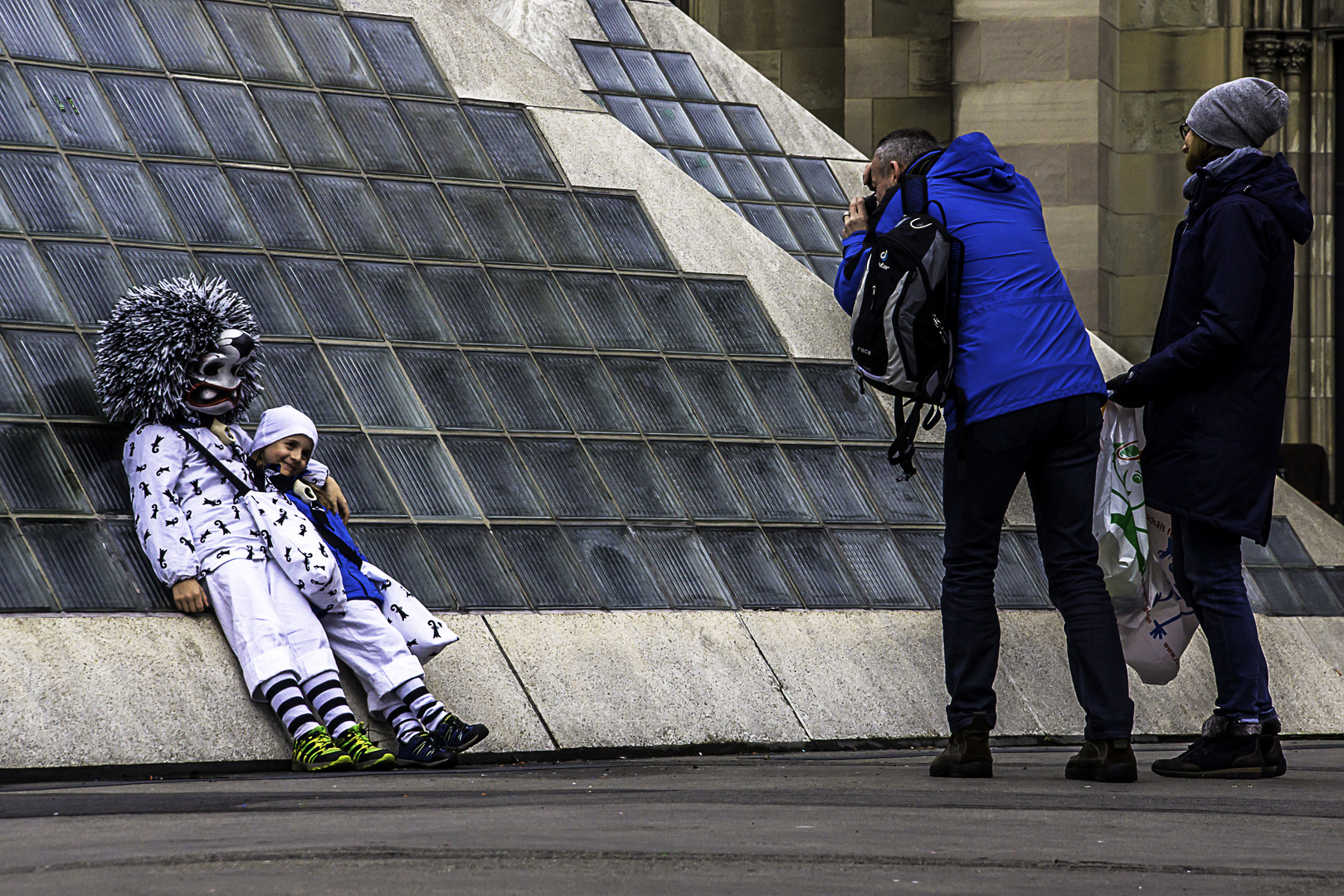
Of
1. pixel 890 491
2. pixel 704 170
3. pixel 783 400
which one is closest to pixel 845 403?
pixel 783 400

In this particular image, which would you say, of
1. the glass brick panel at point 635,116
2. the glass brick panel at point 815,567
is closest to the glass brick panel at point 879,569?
the glass brick panel at point 815,567

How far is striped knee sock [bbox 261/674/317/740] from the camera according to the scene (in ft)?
19.6

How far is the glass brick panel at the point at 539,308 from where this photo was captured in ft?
27.0

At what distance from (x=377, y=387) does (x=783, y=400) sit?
202 cm

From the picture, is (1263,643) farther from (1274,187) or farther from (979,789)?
(979,789)

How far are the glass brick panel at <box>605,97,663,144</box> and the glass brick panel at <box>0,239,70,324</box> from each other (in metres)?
4.59

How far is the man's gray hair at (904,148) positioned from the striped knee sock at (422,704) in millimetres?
2352

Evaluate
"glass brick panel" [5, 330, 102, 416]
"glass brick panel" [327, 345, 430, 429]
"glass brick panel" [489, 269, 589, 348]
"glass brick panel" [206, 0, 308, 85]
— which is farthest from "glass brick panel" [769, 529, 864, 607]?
"glass brick panel" [206, 0, 308, 85]

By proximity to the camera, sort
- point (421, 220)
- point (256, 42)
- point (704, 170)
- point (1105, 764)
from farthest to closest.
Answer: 1. point (704, 170)
2. point (256, 42)
3. point (421, 220)
4. point (1105, 764)

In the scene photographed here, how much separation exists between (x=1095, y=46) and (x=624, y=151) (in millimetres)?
7506

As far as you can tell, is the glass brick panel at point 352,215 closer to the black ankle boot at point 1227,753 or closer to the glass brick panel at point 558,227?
the glass brick panel at point 558,227

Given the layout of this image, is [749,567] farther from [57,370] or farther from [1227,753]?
[57,370]

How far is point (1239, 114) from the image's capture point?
5859 millimetres

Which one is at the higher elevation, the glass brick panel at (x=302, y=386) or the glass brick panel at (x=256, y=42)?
the glass brick panel at (x=256, y=42)
